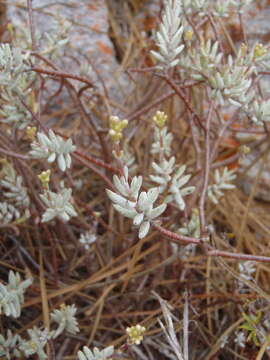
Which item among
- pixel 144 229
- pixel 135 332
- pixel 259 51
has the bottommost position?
pixel 135 332

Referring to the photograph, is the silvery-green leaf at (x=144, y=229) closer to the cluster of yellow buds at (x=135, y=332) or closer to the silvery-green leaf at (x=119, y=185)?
the silvery-green leaf at (x=119, y=185)

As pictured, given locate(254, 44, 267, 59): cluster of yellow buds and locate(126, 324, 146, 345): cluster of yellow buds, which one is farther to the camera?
locate(254, 44, 267, 59): cluster of yellow buds

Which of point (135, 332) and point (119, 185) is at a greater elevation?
point (119, 185)

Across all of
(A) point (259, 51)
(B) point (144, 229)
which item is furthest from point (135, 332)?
(A) point (259, 51)

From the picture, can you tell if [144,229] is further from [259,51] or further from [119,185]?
[259,51]

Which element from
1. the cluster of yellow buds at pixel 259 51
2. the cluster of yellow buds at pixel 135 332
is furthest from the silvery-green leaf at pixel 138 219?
the cluster of yellow buds at pixel 259 51

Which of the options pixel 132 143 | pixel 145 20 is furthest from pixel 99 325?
pixel 145 20

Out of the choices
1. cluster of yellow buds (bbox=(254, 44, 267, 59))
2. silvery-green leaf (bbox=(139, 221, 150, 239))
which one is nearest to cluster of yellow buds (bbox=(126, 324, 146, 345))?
silvery-green leaf (bbox=(139, 221, 150, 239))

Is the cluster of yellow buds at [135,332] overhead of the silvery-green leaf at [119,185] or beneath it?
beneath

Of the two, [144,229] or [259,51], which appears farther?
[259,51]

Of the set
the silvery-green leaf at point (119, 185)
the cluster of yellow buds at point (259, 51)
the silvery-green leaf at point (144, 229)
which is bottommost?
the silvery-green leaf at point (144, 229)

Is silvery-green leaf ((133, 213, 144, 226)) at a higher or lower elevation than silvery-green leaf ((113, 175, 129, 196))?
lower

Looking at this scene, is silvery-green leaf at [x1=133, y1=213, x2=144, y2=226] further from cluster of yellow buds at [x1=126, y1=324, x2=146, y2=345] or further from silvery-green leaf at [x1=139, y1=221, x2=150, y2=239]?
cluster of yellow buds at [x1=126, y1=324, x2=146, y2=345]

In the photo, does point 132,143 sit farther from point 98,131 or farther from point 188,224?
point 188,224
